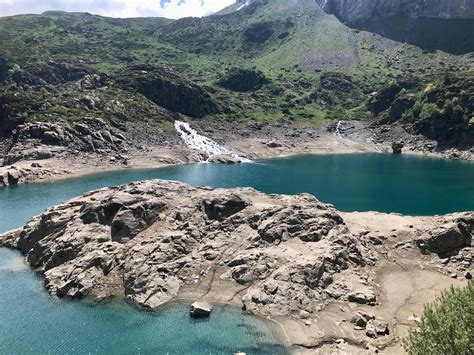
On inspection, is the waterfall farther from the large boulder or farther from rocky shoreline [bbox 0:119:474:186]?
the large boulder

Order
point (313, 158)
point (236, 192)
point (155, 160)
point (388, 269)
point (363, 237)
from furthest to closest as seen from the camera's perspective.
Result: point (313, 158)
point (155, 160)
point (236, 192)
point (363, 237)
point (388, 269)

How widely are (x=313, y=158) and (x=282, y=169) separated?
3349 cm

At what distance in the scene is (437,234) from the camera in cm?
5662

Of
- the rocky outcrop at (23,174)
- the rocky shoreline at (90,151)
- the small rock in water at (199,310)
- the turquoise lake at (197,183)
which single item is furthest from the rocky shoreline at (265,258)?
the rocky shoreline at (90,151)

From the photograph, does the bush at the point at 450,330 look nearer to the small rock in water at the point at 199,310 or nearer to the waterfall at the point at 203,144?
the small rock in water at the point at 199,310

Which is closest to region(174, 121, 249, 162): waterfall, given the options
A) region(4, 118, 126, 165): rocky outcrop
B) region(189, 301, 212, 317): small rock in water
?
region(4, 118, 126, 165): rocky outcrop

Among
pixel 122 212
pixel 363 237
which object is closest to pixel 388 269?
pixel 363 237

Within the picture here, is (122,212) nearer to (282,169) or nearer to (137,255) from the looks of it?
(137,255)

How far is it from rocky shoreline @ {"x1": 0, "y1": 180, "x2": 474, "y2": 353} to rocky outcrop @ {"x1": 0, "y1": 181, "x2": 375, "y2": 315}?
14 cm

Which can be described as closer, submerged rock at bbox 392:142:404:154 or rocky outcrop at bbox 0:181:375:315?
rocky outcrop at bbox 0:181:375:315

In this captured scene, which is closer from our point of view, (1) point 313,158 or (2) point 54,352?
(2) point 54,352

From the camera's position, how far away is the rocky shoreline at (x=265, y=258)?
4478 cm

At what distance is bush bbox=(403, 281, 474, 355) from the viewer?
83.4 ft

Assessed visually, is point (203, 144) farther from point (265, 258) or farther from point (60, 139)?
point (265, 258)
